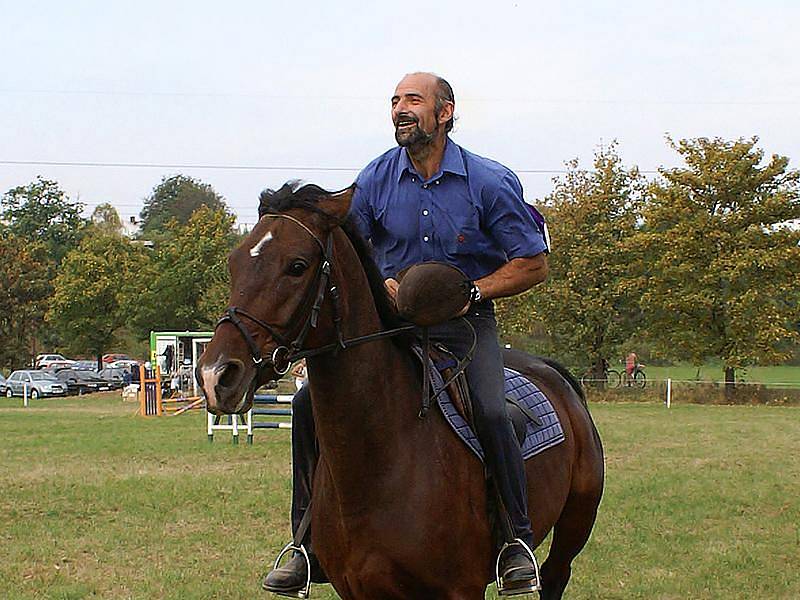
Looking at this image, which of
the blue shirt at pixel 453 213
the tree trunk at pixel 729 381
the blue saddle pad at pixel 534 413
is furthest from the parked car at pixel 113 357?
the blue shirt at pixel 453 213

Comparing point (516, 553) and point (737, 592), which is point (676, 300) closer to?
point (737, 592)

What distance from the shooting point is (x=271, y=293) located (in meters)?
3.97

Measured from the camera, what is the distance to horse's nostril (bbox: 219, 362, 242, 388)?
3758 mm

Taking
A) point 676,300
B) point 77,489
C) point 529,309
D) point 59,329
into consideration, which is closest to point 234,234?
point 59,329

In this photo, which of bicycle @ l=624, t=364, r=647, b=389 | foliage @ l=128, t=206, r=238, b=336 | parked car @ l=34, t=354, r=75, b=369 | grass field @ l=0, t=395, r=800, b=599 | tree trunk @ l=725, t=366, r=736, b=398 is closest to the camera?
grass field @ l=0, t=395, r=800, b=599

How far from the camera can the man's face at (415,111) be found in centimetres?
500

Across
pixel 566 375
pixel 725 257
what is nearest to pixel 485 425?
pixel 566 375

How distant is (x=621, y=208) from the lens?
4688 centimetres

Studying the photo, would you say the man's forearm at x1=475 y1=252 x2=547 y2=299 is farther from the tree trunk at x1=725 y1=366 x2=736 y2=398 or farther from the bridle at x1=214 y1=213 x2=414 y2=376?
the tree trunk at x1=725 y1=366 x2=736 y2=398

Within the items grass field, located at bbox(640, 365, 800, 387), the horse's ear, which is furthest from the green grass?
the horse's ear

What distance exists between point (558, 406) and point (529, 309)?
39.0 m

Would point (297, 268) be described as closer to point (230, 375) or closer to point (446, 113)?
point (230, 375)

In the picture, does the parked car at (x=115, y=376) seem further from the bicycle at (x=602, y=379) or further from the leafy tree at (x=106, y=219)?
the leafy tree at (x=106, y=219)

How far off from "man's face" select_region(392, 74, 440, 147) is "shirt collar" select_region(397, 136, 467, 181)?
0.46 feet
